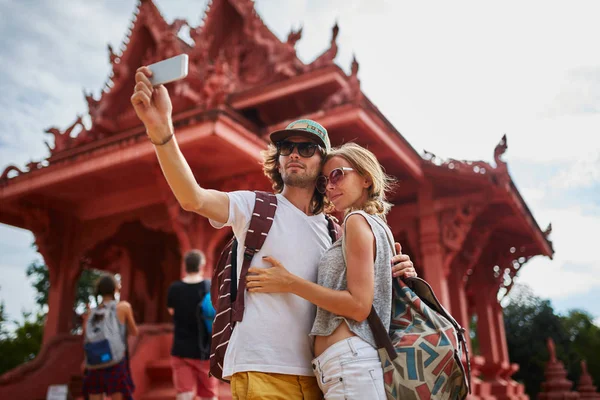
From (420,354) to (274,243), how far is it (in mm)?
587

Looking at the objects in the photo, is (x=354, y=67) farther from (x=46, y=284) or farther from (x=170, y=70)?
(x=46, y=284)

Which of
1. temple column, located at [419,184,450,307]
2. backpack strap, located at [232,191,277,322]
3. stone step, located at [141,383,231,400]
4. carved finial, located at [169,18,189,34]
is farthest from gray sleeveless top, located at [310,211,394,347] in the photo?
carved finial, located at [169,18,189,34]

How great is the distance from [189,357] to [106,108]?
245 inches

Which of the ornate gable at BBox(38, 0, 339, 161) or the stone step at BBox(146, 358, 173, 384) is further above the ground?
the ornate gable at BBox(38, 0, 339, 161)

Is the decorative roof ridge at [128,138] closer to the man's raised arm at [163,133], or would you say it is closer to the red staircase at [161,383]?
the red staircase at [161,383]

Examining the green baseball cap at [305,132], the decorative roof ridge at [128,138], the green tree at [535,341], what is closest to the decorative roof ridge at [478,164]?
the decorative roof ridge at [128,138]

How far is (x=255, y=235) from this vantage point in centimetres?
169

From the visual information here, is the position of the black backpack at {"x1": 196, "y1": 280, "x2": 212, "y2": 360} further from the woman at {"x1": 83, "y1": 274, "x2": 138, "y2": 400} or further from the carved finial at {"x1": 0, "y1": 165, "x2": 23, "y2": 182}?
the carved finial at {"x1": 0, "y1": 165, "x2": 23, "y2": 182}

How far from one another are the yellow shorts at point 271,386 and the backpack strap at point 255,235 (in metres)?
0.18

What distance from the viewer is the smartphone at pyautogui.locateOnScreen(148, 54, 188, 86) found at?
1.44 m

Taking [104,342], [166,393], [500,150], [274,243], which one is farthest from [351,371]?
[500,150]

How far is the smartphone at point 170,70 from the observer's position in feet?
4.72

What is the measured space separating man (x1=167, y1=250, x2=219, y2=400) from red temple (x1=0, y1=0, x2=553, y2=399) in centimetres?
182

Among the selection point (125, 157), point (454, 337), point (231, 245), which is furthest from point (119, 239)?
point (454, 337)
